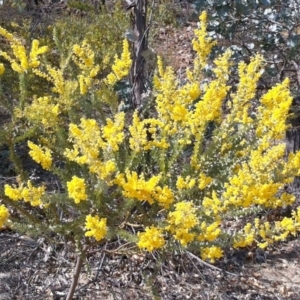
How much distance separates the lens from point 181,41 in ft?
22.6

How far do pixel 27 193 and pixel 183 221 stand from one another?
0.58m

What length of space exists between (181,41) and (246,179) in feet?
17.0

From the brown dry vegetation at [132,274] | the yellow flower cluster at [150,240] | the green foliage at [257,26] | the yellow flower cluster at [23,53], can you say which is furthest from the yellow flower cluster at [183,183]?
the green foliage at [257,26]

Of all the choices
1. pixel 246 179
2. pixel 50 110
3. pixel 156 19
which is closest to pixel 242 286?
pixel 246 179

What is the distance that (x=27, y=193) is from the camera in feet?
6.30

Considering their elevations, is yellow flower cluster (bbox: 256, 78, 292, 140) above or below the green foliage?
below

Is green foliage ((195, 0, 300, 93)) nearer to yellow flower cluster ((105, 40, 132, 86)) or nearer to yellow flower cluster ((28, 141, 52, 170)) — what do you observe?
yellow flower cluster ((105, 40, 132, 86))

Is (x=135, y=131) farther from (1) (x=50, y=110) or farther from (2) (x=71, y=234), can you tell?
(2) (x=71, y=234)

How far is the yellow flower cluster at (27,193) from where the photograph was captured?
1900 millimetres

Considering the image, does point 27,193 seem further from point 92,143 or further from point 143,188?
point 143,188

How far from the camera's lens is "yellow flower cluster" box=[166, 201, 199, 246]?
1.87 metres

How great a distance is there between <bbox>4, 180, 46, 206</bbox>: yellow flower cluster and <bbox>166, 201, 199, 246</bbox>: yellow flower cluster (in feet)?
1.67

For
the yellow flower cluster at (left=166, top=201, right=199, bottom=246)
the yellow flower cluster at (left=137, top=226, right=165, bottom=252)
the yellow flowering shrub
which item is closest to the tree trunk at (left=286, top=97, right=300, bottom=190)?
the yellow flowering shrub

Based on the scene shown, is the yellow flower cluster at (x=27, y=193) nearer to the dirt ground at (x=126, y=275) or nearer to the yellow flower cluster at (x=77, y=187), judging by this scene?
the yellow flower cluster at (x=77, y=187)
